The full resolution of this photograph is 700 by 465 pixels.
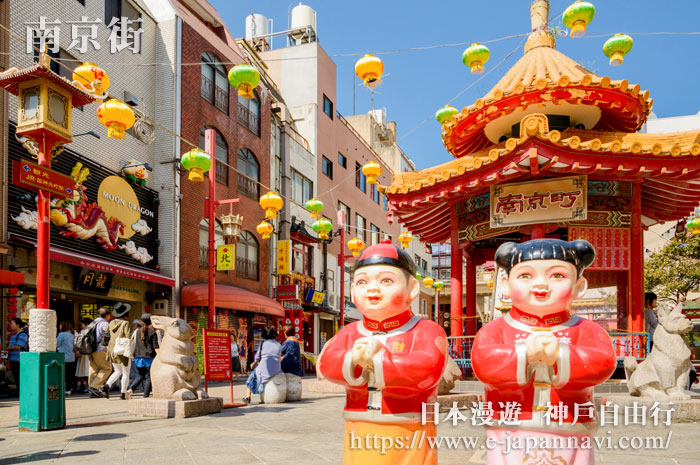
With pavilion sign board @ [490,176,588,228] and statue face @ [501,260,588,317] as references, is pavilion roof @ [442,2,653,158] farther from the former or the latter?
statue face @ [501,260,588,317]

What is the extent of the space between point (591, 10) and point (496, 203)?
3.25 meters

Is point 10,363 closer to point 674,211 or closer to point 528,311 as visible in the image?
point 528,311

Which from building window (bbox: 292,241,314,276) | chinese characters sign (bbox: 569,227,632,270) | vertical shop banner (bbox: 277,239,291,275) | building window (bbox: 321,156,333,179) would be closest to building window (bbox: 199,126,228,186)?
vertical shop banner (bbox: 277,239,291,275)

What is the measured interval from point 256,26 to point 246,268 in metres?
15.9

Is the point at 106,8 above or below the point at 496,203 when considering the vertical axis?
above

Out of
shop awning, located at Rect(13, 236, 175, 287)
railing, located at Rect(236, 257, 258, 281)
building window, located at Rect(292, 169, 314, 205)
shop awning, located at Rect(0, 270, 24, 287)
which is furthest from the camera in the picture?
building window, located at Rect(292, 169, 314, 205)

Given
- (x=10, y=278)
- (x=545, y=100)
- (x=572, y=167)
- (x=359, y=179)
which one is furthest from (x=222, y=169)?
(x=359, y=179)

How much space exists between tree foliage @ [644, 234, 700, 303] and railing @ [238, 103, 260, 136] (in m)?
15.9

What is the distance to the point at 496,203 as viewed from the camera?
10.1 metres

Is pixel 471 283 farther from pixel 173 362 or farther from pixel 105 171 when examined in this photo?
pixel 105 171

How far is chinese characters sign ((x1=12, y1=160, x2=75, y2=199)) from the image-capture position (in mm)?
6699

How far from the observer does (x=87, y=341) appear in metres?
11.4

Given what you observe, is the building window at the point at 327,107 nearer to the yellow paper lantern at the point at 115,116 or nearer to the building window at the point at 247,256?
the building window at the point at 247,256

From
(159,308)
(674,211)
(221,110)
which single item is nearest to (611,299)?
(674,211)
